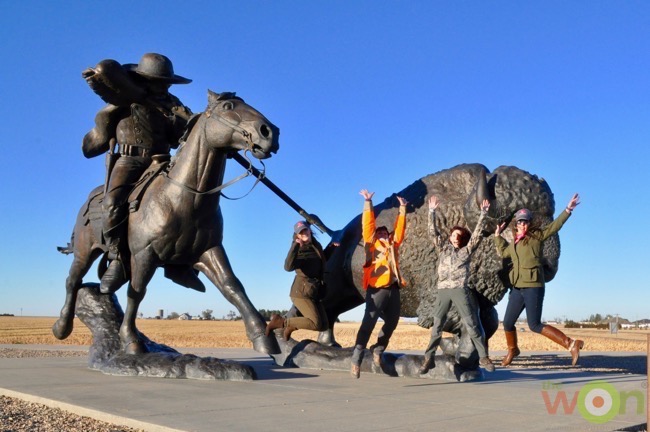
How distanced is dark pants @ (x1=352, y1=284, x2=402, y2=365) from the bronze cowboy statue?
107 inches

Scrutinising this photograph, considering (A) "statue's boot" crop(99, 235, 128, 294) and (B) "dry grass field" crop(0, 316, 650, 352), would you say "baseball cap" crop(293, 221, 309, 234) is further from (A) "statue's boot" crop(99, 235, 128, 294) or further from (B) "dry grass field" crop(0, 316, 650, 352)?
(B) "dry grass field" crop(0, 316, 650, 352)

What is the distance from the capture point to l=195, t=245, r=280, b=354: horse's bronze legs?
22.9 ft

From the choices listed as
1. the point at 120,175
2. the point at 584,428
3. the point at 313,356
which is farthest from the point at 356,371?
the point at 120,175

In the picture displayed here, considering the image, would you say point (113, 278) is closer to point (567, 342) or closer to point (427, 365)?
point (427, 365)

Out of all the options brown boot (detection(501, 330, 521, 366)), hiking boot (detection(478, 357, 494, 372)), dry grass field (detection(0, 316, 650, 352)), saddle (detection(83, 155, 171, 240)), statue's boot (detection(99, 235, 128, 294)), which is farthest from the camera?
dry grass field (detection(0, 316, 650, 352))

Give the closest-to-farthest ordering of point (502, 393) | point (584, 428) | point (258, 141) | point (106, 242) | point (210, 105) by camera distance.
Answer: point (584, 428) → point (502, 393) → point (258, 141) → point (210, 105) → point (106, 242)

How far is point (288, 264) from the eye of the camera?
716cm

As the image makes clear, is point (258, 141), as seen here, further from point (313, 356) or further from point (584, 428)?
point (584, 428)

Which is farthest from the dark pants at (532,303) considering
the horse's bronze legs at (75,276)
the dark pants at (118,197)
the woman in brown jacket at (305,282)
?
the horse's bronze legs at (75,276)

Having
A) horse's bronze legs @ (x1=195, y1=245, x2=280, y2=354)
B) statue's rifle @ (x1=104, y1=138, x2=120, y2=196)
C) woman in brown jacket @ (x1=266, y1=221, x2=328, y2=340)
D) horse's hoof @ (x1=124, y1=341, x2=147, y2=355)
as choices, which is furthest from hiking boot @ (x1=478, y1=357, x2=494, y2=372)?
statue's rifle @ (x1=104, y1=138, x2=120, y2=196)

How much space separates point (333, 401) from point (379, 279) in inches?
67.6

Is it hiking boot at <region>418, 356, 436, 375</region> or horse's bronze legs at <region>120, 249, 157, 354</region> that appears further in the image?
horse's bronze legs at <region>120, 249, 157, 354</region>

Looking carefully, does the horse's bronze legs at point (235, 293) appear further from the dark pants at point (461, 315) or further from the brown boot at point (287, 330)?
the dark pants at point (461, 315)

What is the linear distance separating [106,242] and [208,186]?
1.44 metres
